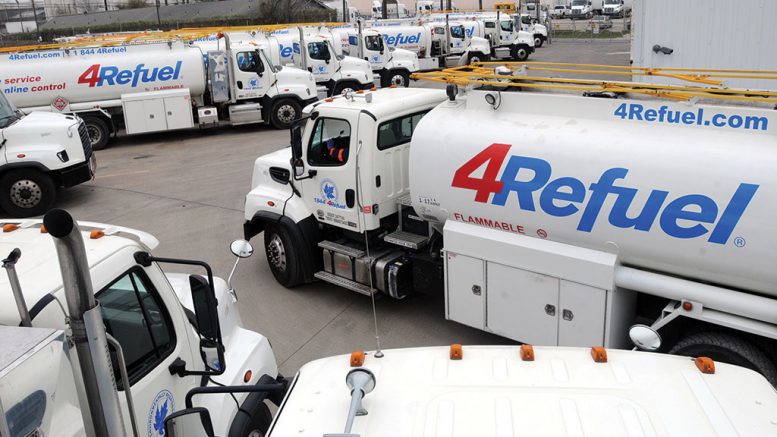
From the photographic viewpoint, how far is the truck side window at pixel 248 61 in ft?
63.3

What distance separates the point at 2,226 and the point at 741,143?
16.8ft

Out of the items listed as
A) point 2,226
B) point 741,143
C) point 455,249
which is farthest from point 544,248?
point 2,226

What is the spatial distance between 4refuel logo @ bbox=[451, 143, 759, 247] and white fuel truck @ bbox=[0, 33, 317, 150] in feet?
46.0

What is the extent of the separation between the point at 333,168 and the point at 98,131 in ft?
42.4

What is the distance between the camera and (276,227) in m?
8.51

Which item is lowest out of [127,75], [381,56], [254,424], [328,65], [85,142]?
[254,424]

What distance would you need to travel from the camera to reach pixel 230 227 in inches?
446

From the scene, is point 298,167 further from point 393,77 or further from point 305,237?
point 393,77

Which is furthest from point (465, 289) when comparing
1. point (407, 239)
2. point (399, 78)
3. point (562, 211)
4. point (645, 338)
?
point (399, 78)

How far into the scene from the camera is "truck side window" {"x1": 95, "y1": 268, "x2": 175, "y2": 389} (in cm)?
350

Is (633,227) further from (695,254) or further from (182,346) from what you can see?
(182,346)

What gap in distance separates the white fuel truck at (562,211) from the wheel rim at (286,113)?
1236 cm

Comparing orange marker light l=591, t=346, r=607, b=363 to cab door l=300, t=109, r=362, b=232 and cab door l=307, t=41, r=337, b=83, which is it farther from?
cab door l=307, t=41, r=337, b=83

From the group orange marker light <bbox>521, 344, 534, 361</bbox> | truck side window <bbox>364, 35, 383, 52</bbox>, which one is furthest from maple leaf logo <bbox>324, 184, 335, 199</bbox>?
truck side window <bbox>364, 35, 383, 52</bbox>
